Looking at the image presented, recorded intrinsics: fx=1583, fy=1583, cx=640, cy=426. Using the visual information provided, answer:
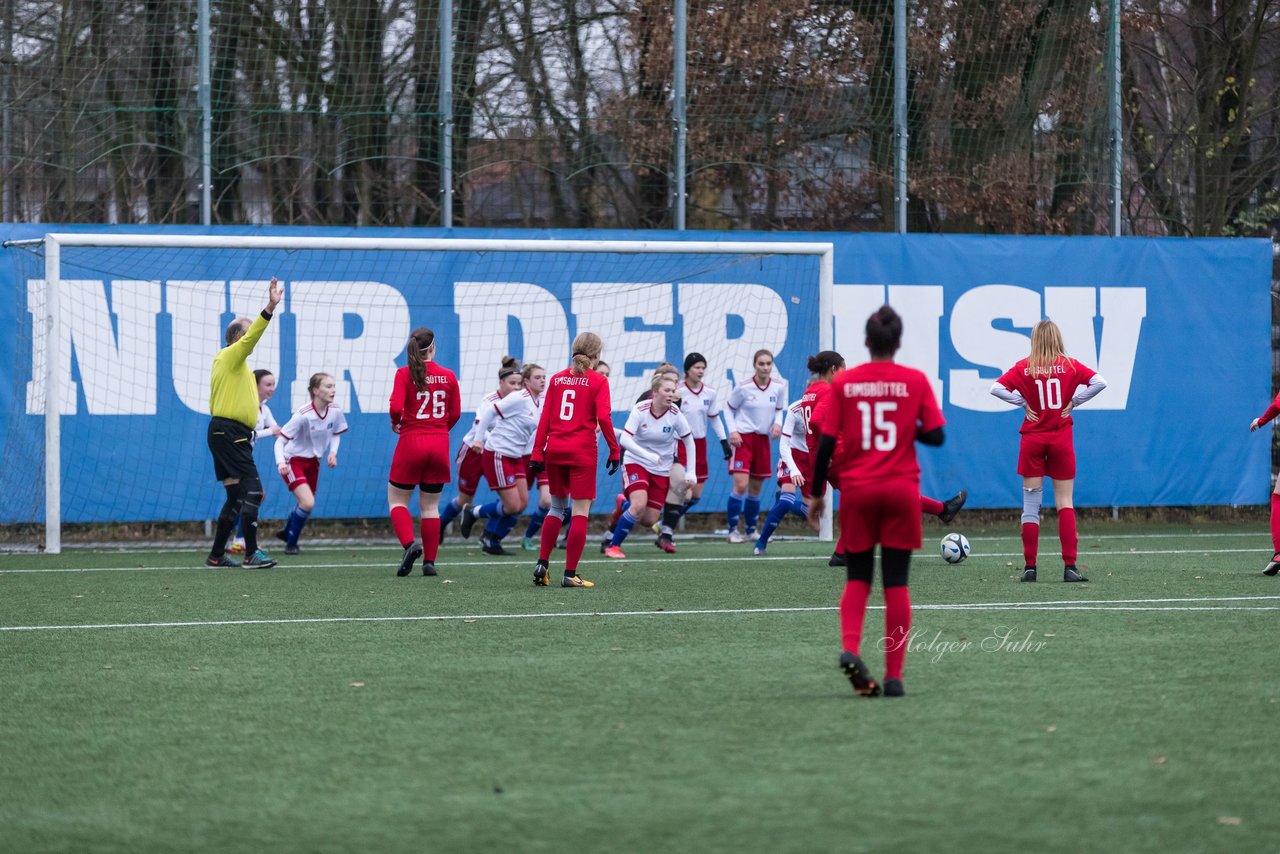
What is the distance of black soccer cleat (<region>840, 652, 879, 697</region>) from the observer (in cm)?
635

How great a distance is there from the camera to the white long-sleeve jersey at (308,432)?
50.0 ft

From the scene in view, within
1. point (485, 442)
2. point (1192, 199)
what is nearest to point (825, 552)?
point (485, 442)

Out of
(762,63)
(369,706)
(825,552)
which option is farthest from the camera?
(762,63)

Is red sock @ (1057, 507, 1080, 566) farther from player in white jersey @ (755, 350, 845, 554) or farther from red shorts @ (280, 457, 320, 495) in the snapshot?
red shorts @ (280, 457, 320, 495)

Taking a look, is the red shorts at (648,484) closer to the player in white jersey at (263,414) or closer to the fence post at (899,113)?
the player in white jersey at (263,414)

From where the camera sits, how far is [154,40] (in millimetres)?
16406

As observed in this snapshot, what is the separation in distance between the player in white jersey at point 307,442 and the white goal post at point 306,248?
1.55 metres

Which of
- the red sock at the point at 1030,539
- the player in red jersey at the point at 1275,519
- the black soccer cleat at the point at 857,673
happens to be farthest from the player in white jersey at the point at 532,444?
the black soccer cleat at the point at 857,673

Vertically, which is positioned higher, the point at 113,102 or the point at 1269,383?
the point at 113,102

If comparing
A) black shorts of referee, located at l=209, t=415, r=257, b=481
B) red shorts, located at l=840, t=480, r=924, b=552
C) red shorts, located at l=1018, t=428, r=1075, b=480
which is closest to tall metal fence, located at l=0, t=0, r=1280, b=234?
black shorts of referee, located at l=209, t=415, r=257, b=481

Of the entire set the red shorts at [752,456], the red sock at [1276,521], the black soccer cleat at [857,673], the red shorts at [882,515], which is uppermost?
the red shorts at [882,515]

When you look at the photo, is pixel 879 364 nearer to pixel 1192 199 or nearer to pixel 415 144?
pixel 415 144

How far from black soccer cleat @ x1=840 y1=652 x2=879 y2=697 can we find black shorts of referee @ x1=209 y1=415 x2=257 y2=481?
7.94 m

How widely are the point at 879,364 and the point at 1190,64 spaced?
16321 millimetres
